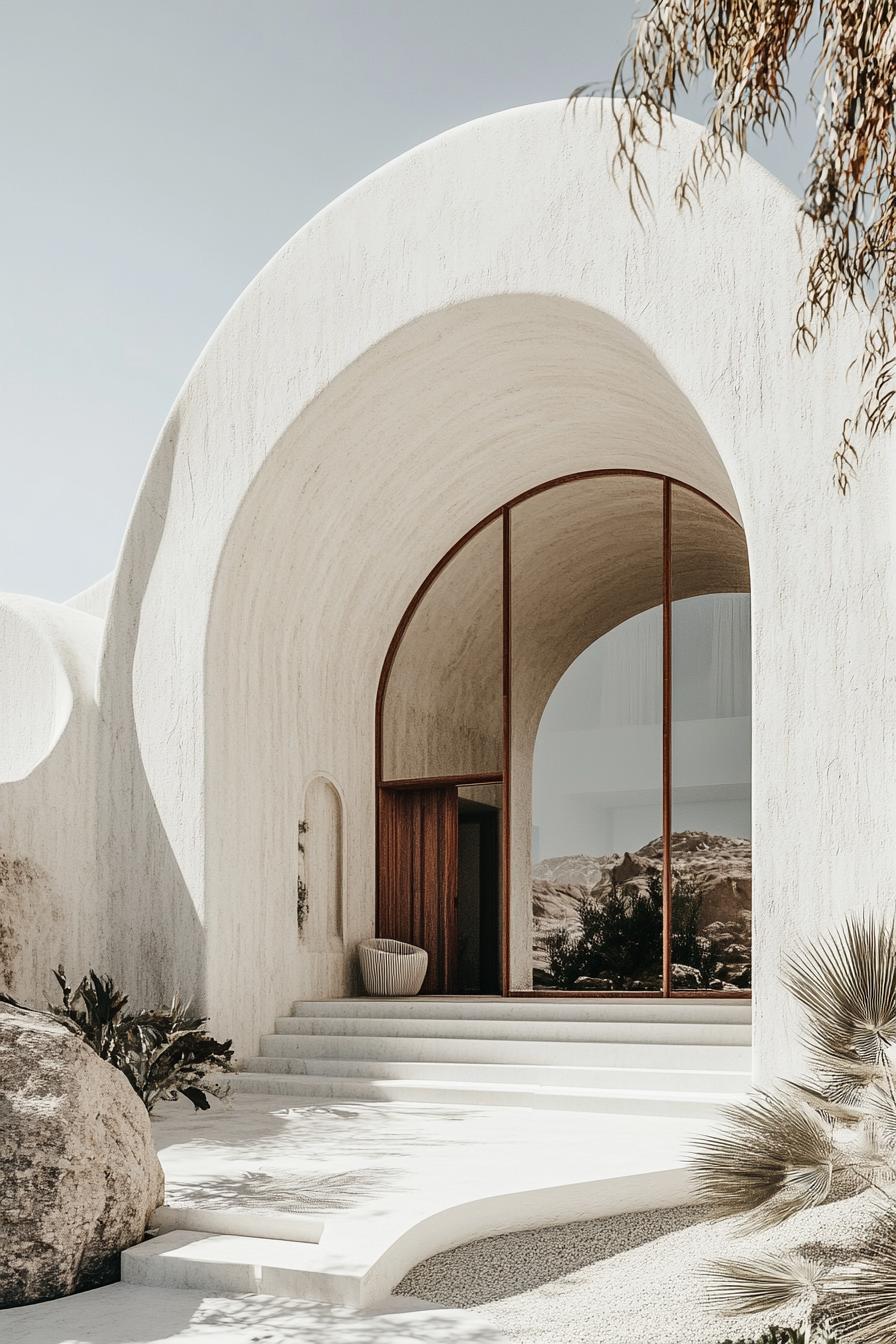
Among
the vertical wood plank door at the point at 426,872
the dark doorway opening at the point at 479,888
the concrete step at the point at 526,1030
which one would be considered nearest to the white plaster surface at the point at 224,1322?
the concrete step at the point at 526,1030

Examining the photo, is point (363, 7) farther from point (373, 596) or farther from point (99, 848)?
point (99, 848)

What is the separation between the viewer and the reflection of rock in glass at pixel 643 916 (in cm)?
1308

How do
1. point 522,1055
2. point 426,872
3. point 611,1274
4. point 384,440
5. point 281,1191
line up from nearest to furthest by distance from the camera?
point 611,1274 → point 281,1191 → point 522,1055 → point 384,440 → point 426,872

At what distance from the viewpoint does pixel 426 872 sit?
14469 mm

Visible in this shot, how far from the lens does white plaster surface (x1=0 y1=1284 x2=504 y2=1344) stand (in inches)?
189

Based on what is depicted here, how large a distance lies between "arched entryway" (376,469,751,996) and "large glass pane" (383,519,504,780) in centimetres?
3

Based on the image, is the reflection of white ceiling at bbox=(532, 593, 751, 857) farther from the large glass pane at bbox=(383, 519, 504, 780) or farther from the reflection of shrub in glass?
the large glass pane at bbox=(383, 519, 504, 780)

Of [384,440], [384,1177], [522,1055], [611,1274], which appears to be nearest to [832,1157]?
[611,1274]

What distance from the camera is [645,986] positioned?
540 inches

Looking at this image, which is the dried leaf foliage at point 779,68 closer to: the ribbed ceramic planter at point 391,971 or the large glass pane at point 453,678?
the large glass pane at point 453,678

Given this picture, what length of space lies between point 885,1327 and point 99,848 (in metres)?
9.35

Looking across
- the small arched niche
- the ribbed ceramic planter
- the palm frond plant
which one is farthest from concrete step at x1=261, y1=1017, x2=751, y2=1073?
the ribbed ceramic planter

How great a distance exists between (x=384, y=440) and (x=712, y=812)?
15.8ft

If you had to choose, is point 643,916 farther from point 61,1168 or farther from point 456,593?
point 61,1168
